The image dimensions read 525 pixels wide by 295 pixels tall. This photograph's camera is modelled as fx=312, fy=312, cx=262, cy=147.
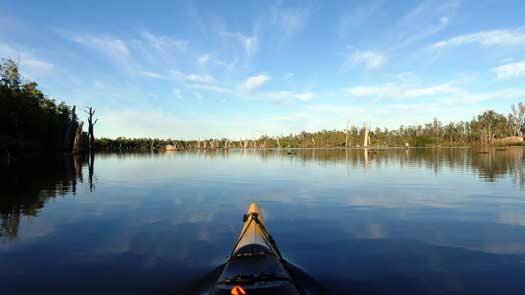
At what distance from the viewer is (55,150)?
7756 cm

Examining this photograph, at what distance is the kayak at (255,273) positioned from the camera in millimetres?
4855

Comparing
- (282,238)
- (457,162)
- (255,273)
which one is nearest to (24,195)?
(282,238)

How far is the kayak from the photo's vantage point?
4855 mm

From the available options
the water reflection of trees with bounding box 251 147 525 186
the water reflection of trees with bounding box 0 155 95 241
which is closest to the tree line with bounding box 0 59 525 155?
the water reflection of trees with bounding box 0 155 95 241

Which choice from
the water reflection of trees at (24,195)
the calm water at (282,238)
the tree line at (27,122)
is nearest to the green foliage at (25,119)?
the tree line at (27,122)

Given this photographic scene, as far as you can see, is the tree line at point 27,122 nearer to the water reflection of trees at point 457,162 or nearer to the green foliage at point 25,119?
the green foliage at point 25,119

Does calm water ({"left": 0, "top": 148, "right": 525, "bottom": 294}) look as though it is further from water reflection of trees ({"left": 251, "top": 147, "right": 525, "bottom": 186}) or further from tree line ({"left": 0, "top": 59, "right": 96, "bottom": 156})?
tree line ({"left": 0, "top": 59, "right": 96, "bottom": 156})

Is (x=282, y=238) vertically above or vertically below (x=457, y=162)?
below

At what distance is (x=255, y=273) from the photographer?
5402mm

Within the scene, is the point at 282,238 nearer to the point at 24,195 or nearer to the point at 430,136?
the point at 24,195

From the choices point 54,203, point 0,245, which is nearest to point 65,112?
point 54,203

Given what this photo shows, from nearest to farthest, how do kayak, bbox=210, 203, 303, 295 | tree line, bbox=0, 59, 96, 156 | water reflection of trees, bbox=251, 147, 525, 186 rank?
kayak, bbox=210, 203, 303, 295 → water reflection of trees, bbox=251, 147, 525, 186 → tree line, bbox=0, 59, 96, 156

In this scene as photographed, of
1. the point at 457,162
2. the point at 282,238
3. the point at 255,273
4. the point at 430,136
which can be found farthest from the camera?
the point at 430,136

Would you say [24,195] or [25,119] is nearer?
[24,195]
